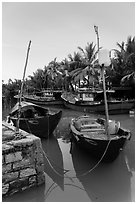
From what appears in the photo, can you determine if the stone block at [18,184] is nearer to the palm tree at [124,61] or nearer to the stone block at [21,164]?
the stone block at [21,164]

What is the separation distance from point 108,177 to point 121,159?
1.52m

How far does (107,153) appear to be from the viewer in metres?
5.07

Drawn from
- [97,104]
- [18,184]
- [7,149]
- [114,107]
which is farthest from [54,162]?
[114,107]

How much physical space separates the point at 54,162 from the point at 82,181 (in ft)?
5.28

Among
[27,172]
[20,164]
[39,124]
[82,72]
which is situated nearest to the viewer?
[20,164]

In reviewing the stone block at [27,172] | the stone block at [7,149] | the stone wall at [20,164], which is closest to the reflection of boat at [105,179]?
the stone wall at [20,164]

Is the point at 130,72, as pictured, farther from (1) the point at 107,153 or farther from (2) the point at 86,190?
(2) the point at 86,190

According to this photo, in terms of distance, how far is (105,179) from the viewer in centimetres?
462

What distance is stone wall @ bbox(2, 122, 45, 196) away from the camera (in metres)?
3.82

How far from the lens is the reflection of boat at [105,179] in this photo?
3.97m

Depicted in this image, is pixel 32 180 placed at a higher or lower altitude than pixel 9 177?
lower

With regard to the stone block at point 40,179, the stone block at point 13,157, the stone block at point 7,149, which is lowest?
the stone block at point 40,179

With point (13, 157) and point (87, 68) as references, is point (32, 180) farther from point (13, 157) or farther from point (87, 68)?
point (87, 68)

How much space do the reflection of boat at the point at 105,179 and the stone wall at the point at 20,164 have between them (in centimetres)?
125
